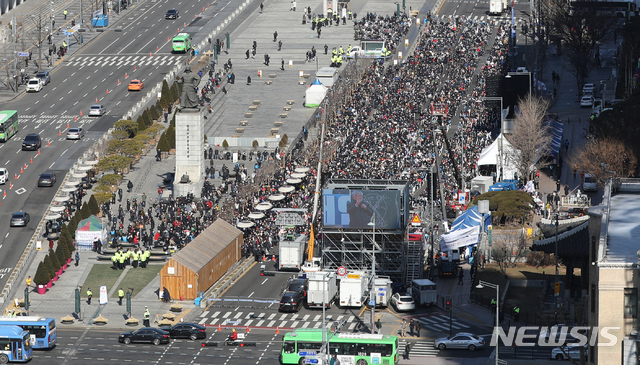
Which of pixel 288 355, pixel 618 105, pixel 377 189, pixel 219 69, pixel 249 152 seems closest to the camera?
pixel 288 355

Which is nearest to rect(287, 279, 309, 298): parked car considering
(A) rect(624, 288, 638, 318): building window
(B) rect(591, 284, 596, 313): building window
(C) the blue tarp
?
(C) the blue tarp

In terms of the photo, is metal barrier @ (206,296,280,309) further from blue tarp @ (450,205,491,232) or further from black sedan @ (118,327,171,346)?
blue tarp @ (450,205,491,232)

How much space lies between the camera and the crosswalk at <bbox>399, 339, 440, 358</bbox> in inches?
4094

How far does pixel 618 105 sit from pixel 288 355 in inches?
2402

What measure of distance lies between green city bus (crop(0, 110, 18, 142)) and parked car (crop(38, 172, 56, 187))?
17380mm

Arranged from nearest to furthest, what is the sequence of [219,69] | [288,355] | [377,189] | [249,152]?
[288,355]
[377,189]
[249,152]
[219,69]

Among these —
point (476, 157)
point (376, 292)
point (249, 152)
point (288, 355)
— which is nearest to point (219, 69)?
point (249, 152)

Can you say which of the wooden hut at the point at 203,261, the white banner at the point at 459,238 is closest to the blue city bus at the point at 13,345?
the wooden hut at the point at 203,261

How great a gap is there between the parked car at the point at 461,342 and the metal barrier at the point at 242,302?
19705mm

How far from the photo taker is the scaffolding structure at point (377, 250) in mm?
124562

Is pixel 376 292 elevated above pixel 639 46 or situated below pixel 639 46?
below

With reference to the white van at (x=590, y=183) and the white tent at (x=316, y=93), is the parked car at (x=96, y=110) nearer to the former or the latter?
the white tent at (x=316, y=93)

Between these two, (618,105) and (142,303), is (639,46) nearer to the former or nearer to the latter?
(618,105)

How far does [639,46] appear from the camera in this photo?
178m
